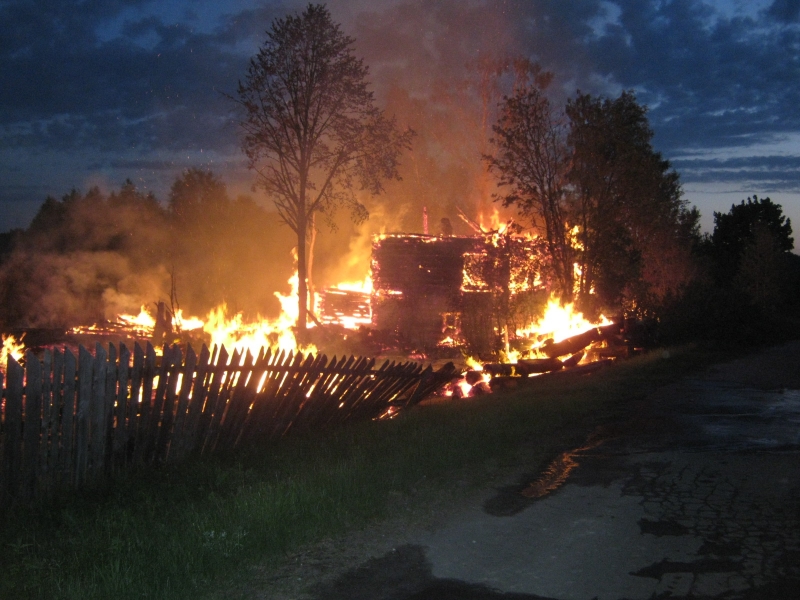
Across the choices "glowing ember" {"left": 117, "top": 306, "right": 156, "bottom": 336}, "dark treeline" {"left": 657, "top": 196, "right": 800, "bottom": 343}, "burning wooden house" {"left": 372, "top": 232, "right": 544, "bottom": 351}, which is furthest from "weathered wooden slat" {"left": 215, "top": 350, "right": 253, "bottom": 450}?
"dark treeline" {"left": 657, "top": 196, "right": 800, "bottom": 343}

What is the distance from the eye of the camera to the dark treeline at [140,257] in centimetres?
2423

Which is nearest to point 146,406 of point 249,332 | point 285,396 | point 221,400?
point 221,400

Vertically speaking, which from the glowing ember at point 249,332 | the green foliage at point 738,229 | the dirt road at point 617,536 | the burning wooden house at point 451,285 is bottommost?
the dirt road at point 617,536

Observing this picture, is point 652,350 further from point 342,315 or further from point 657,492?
point 657,492

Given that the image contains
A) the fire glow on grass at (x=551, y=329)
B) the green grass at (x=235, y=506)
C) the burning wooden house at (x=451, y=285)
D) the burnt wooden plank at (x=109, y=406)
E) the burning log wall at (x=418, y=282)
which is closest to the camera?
the green grass at (x=235, y=506)

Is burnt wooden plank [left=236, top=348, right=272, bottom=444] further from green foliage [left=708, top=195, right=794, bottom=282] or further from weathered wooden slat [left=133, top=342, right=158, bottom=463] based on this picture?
green foliage [left=708, top=195, right=794, bottom=282]

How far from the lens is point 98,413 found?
6.89 metres

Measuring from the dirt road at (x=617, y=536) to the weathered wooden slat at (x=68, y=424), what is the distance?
3031mm

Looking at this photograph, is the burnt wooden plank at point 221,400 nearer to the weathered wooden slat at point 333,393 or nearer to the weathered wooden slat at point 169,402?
the weathered wooden slat at point 169,402

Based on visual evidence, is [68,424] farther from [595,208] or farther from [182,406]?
[595,208]

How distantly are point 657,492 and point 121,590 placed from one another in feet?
15.1

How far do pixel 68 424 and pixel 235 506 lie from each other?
75.5 inches

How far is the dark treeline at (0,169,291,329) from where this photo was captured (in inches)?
954

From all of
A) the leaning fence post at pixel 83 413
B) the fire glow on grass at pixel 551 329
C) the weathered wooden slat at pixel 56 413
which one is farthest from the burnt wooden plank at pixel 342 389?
the fire glow on grass at pixel 551 329
